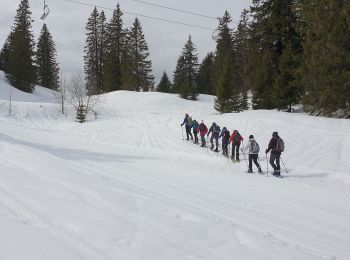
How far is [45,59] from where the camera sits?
6994 cm

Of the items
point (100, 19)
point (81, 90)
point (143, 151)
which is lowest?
point (143, 151)

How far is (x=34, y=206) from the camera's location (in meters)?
6.76

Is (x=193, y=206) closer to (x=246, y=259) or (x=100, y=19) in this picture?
(x=246, y=259)

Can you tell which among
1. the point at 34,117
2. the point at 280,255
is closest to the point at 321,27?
the point at 280,255

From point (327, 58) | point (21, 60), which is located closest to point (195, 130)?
point (327, 58)

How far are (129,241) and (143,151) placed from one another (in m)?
17.1

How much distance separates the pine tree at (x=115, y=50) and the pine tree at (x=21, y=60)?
12368 mm

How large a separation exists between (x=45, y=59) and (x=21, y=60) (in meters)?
17.2

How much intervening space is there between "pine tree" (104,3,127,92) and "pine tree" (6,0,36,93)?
1237 cm

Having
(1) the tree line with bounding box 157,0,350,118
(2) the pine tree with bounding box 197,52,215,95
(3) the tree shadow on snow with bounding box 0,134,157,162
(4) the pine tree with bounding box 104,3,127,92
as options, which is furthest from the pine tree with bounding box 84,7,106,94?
(3) the tree shadow on snow with bounding box 0,134,157,162

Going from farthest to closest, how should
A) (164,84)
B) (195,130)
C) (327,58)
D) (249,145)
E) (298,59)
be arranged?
(164,84) < (298,59) < (327,58) < (195,130) < (249,145)

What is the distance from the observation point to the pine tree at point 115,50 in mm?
63094

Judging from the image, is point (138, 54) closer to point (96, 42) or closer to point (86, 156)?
point (96, 42)

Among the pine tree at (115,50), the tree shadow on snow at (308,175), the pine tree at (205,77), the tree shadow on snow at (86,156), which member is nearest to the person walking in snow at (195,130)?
the tree shadow on snow at (86,156)
